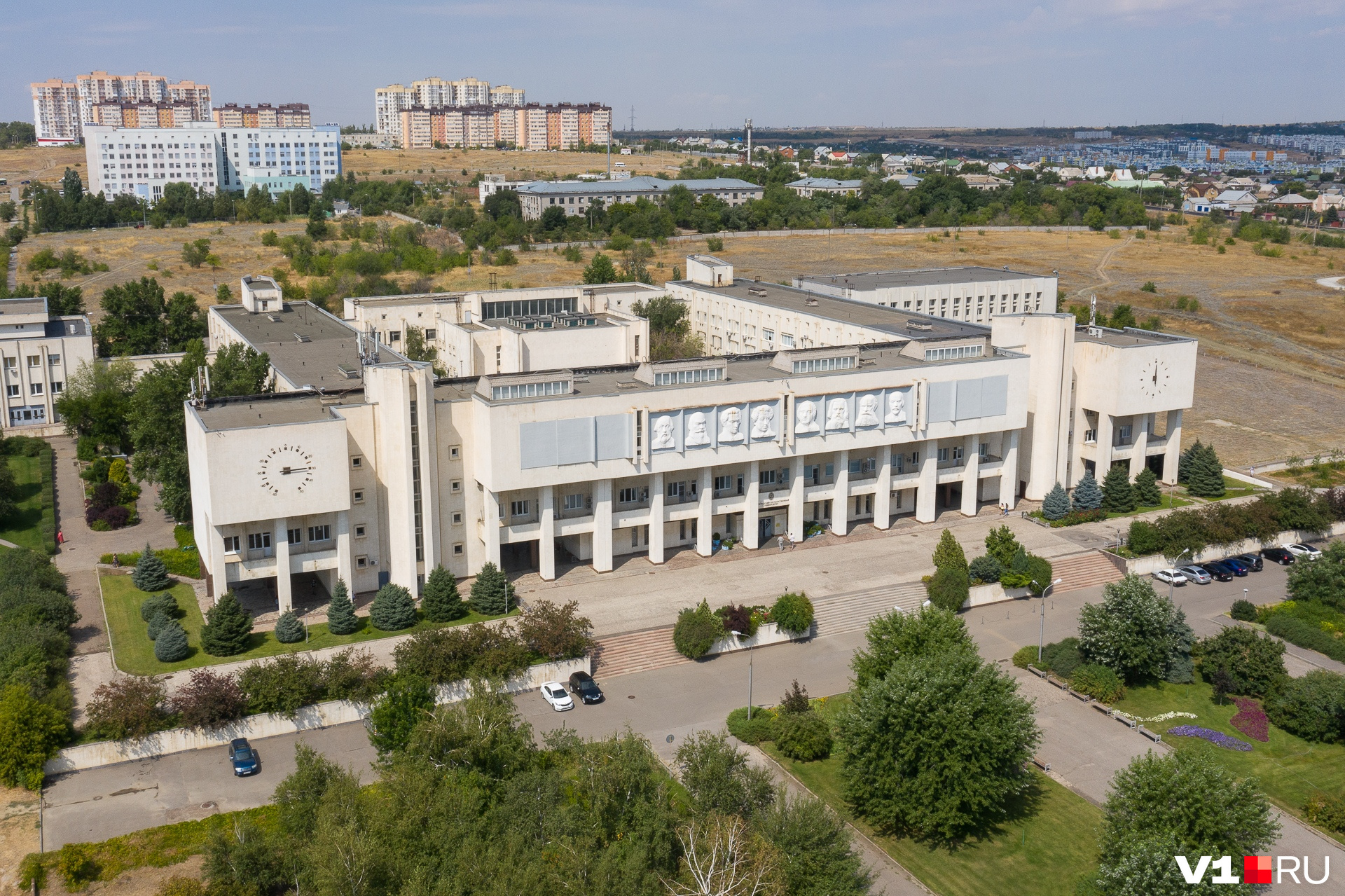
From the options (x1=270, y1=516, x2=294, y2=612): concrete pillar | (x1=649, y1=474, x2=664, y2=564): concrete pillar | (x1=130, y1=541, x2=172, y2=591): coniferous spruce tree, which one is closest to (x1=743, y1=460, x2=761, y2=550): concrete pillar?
(x1=649, y1=474, x2=664, y2=564): concrete pillar

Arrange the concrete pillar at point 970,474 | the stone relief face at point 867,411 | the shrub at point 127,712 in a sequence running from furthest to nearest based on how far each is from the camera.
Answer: the concrete pillar at point 970,474 → the stone relief face at point 867,411 → the shrub at point 127,712

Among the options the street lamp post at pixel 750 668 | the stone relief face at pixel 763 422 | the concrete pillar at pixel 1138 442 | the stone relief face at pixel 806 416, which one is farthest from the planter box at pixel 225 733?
the concrete pillar at pixel 1138 442

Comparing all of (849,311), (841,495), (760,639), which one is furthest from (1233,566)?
(849,311)

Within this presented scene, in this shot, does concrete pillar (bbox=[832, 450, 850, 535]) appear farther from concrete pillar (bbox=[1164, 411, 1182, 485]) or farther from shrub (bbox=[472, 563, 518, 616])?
concrete pillar (bbox=[1164, 411, 1182, 485])

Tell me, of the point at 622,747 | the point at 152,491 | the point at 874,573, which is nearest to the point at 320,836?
the point at 622,747

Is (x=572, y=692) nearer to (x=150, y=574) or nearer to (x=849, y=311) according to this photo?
(x=150, y=574)

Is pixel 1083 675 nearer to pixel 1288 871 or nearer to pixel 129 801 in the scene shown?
pixel 1288 871

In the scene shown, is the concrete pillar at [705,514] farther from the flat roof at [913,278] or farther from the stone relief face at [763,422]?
the flat roof at [913,278]
